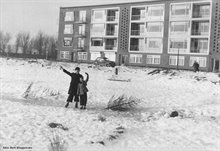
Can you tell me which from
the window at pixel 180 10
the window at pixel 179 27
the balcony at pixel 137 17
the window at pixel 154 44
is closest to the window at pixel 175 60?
the window at pixel 154 44

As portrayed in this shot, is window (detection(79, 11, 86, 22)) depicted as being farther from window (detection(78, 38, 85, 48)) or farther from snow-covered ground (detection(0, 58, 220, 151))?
snow-covered ground (detection(0, 58, 220, 151))

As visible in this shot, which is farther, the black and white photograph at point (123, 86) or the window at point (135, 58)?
the window at point (135, 58)

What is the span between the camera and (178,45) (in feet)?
163

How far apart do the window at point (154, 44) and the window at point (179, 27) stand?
8.89 feet

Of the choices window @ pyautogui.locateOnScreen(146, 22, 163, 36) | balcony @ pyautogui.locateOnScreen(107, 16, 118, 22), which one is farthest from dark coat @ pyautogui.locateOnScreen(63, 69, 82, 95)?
balcony @ pyautogui.locateOnScreen(107, 16, 118, 22)

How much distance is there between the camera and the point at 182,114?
13.1m

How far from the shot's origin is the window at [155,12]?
169 ft

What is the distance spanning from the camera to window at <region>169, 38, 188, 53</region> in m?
49.1

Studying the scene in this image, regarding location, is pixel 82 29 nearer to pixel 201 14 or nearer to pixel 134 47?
pixel 134 47

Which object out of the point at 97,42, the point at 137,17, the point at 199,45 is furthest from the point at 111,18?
the point at 199,45

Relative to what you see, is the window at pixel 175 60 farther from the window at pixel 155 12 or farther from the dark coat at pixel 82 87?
the dark coat at pixel 82 87

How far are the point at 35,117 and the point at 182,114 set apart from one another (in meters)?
5.89

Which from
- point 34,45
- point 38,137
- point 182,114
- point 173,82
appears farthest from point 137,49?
point 34,45

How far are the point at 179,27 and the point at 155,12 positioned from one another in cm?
509
